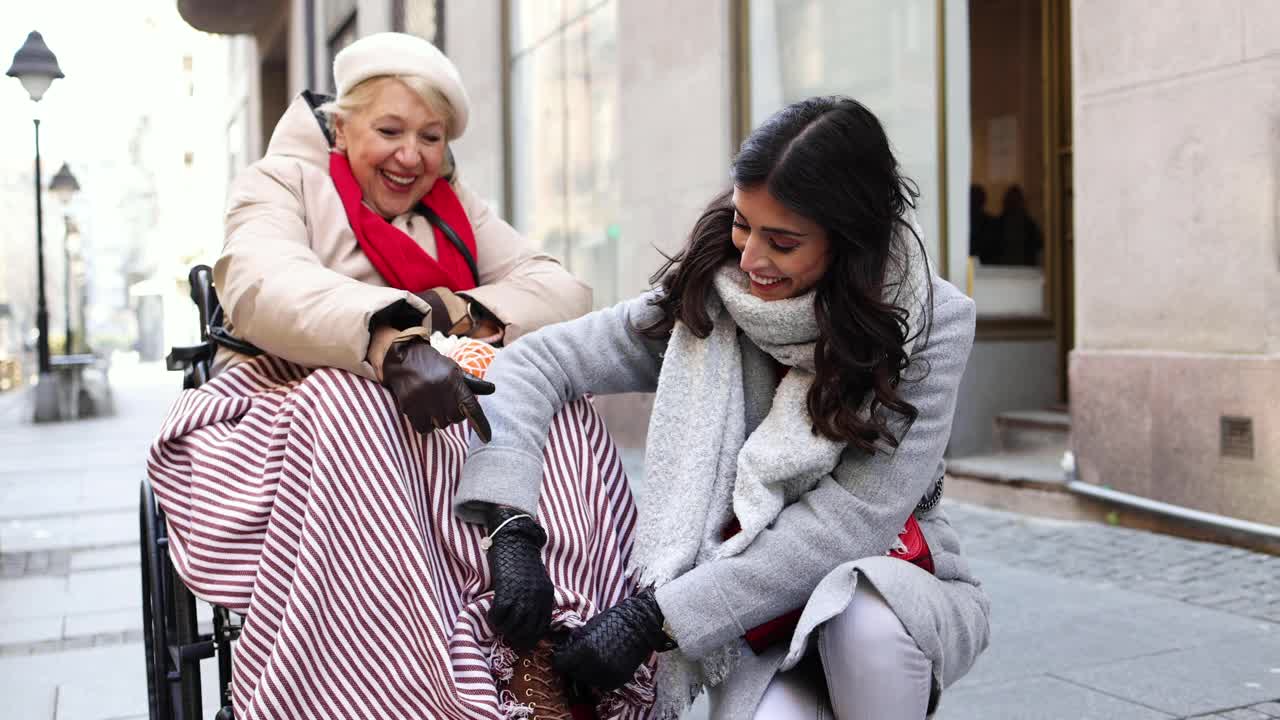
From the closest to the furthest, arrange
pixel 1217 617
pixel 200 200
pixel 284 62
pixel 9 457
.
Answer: pixel 1217 617 < pixel 9 457 < pixel 284 62 < pixel 200 200

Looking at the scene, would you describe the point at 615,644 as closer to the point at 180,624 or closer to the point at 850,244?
the point at 850,244

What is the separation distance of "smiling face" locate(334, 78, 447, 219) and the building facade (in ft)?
3.07

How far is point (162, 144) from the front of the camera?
46562mm

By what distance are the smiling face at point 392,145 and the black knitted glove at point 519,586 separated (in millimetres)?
1034

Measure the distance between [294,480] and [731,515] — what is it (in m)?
0.74

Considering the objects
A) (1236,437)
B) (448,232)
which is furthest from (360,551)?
(1236,437)

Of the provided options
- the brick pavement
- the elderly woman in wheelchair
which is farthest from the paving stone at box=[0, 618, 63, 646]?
the brick pavement

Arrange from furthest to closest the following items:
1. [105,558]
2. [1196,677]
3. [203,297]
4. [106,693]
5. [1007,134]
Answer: [1007,134], [105,558], [106,693], [1196,677], [203,297]

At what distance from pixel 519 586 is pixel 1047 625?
107 inches

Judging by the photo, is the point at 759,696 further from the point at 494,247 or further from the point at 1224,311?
the point at 1224,311

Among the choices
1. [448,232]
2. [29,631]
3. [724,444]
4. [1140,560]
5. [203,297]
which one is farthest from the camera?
[1140,560]

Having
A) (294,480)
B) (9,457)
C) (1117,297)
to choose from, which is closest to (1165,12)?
(1117,297)

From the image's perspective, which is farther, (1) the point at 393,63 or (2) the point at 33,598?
(2) the point at 33,598

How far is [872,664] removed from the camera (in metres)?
1.95
